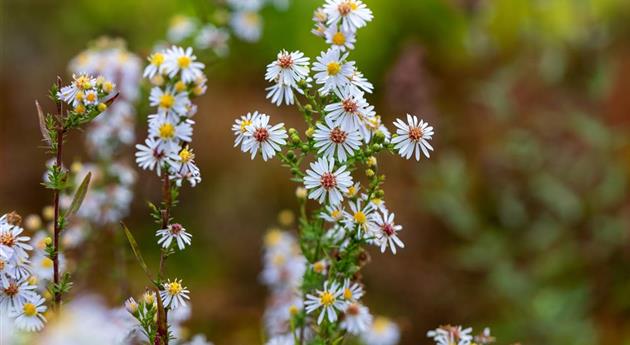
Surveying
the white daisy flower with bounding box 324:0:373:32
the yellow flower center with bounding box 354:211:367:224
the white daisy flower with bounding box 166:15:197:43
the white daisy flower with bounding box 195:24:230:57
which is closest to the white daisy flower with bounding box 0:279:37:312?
the yellow flower center with bounding box 354:211:367:224

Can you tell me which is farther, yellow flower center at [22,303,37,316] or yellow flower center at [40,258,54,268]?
yellow flower center at [40,258,54,268]

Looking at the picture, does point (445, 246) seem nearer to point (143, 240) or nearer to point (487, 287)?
point (487, 287)

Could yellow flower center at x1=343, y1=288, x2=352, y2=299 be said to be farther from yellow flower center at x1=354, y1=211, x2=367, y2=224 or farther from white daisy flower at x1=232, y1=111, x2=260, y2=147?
white daisy flower at x1=232, y1=111, x2=260, y2=147

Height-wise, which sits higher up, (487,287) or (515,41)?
(515,41)

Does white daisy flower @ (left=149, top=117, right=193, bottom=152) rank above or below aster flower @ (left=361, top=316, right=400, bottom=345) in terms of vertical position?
below

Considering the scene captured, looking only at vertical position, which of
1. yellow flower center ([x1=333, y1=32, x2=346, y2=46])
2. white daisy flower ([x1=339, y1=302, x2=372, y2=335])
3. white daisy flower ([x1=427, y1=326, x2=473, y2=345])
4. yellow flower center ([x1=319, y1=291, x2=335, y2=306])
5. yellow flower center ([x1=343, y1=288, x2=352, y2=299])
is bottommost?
white daisy flower ([x1=427, y1=326, x2=473, y2=345])

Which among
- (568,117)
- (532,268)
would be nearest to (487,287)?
(532,268)
